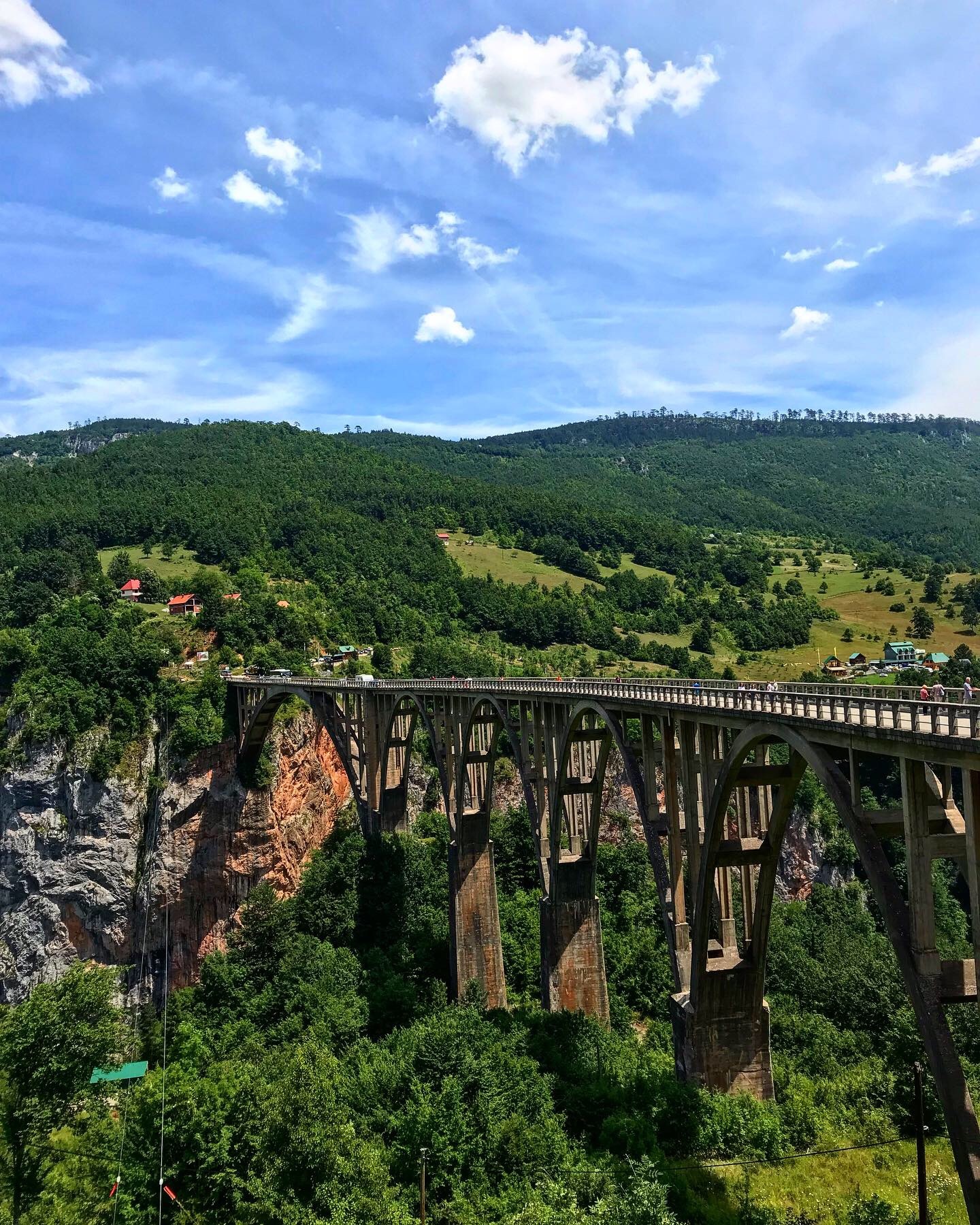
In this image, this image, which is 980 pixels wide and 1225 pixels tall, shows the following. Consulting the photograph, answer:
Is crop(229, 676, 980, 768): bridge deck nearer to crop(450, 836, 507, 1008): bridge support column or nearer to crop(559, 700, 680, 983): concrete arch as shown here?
crop(559, 700, 680, 983): concrete arch

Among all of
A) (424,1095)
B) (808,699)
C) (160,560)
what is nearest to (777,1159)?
(424,1095)

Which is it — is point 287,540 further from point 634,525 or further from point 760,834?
point 760,834

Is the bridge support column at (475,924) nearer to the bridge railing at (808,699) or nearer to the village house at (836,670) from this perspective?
the bridge railing at (808,699)

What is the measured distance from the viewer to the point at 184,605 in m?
82.8

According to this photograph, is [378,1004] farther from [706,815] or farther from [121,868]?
[706,815]

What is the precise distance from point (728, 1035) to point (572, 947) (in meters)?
11.7

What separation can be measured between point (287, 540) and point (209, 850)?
68050 millimetres

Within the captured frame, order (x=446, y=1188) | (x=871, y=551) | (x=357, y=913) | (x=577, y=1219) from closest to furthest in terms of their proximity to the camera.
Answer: (x=577, y=1219), (x=446, y=1188), (x=357, y=913), (x=871, y=551)

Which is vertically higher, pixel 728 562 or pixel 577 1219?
pixel 728 562

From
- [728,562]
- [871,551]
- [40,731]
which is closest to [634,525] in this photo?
[728,562]

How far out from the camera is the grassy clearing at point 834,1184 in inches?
779

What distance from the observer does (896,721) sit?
14.4 m

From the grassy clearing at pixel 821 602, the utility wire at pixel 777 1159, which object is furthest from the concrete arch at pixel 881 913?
the grassy clearing at pixel 821 602

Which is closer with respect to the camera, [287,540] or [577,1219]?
[577,1219]
